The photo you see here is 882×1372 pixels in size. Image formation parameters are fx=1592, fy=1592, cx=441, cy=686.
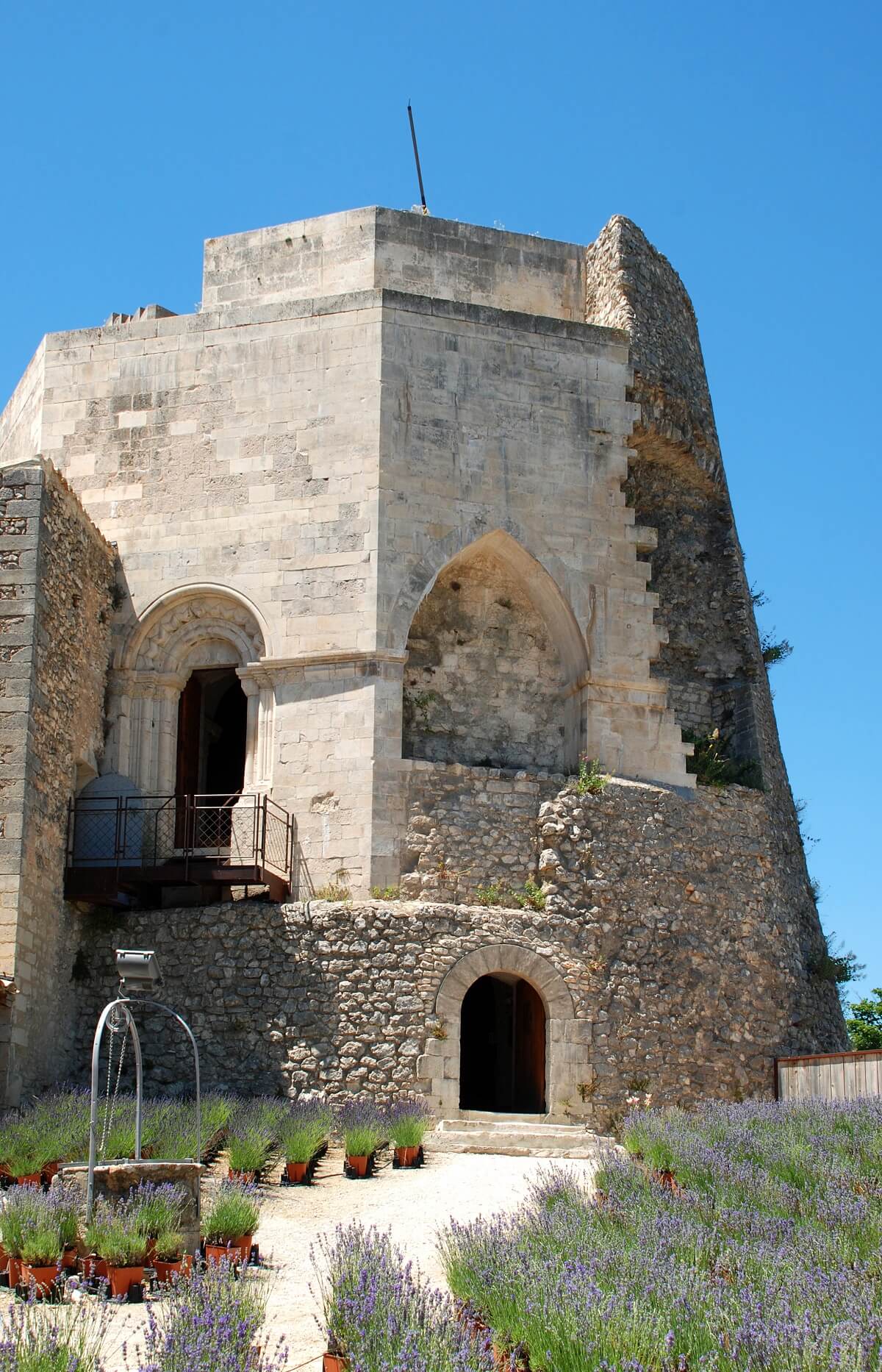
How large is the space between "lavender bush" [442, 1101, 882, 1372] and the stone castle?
4.88 metres

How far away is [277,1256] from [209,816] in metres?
8.25

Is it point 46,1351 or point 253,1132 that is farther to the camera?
point 253,1132

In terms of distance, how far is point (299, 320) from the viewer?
18000 millimetres

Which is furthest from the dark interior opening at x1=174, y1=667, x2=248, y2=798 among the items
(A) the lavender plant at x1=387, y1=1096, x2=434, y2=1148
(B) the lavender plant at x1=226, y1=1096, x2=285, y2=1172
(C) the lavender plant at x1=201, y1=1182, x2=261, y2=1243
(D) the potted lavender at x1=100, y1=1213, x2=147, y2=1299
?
(D) the potted lavender at x1=100, y1=1213, x2=147, y2=1299

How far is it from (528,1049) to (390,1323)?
11.7 m

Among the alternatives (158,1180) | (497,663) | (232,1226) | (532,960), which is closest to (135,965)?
(158,1180)

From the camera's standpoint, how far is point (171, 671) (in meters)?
17.8

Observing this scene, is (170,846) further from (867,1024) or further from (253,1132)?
(867,1024)

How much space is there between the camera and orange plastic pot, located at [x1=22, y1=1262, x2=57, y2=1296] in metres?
8.60

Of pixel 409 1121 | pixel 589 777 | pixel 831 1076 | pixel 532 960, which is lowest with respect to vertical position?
pixel 409 1121

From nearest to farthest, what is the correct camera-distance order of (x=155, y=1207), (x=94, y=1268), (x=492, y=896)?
(x=94, y=1268) → (x=155, y=1207) → (x=492, y=896)

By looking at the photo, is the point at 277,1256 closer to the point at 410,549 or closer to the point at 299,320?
the point at 410,549

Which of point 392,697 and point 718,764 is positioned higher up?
point 392,697

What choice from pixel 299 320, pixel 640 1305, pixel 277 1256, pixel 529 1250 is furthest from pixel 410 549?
pixel 640 1305
